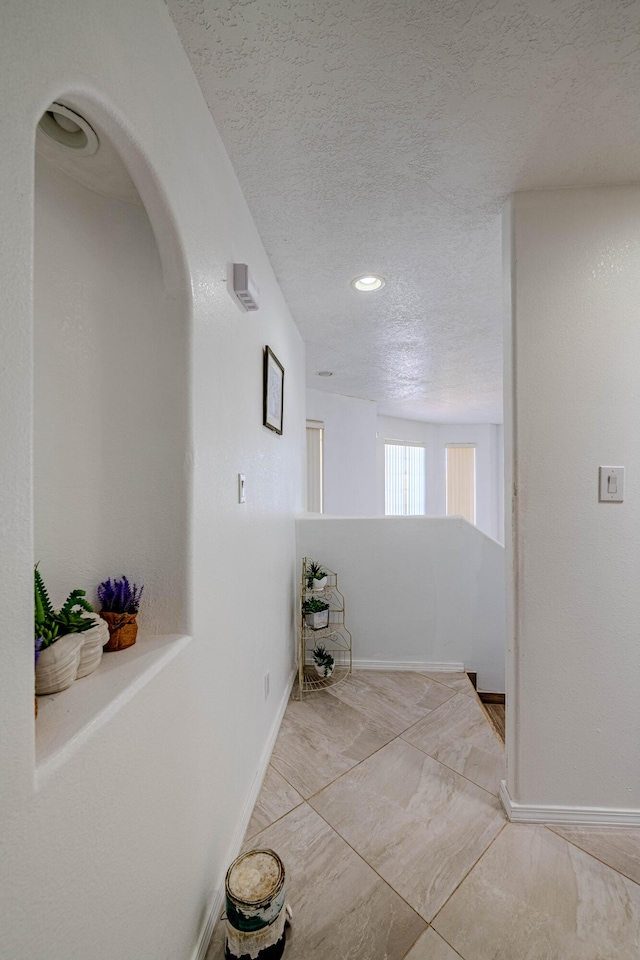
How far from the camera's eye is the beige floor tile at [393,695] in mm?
2264

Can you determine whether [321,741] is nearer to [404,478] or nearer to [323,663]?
[323,663]

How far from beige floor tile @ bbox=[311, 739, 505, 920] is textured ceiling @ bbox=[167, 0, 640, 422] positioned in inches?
90.8

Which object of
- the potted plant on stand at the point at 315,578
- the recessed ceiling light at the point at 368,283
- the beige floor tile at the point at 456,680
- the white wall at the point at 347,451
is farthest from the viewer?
the white wall at the point at 347,451

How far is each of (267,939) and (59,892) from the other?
2.41 ft

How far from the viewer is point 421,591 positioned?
2.81 m

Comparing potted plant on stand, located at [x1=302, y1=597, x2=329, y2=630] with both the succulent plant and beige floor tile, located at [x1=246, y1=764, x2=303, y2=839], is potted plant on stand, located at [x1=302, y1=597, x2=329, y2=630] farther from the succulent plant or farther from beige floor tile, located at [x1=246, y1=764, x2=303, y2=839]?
beige floor tile, located at [x1=246, y1=764, x2=303, y2=839]

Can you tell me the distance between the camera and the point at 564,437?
157 cm

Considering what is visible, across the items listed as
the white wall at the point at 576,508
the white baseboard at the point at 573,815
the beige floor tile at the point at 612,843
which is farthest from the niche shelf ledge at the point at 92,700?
the beige floor tile at the point at 612,843

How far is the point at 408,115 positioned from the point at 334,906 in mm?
2312

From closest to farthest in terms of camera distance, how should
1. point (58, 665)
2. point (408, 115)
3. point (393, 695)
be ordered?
point (58, 665), point (408, 115), point (393, 695)

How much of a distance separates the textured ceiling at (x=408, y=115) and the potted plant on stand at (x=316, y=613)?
1.88 meters

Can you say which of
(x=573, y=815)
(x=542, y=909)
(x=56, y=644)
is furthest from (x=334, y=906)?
(x=56, y=644)

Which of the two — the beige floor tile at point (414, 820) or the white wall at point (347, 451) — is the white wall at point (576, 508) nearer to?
the beige floor tile at point (414, 820)

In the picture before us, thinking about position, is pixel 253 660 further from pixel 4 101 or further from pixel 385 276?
pixel 385 276
